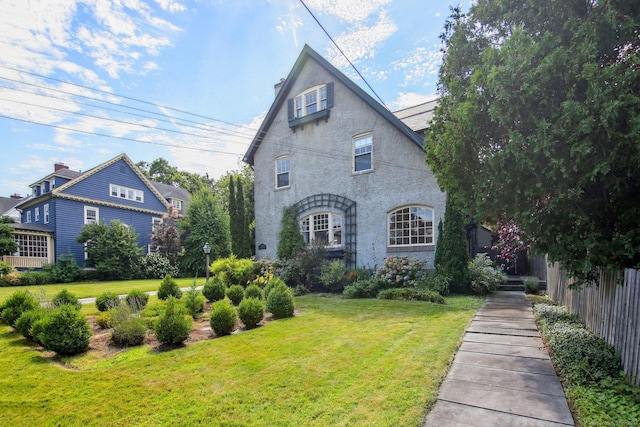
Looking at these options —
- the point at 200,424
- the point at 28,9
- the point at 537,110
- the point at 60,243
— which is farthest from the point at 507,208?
the point at 60,243

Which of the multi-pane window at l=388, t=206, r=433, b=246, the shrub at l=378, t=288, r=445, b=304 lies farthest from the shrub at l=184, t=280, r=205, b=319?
the multi-pane window at l=388, t=206, r=433, b=246

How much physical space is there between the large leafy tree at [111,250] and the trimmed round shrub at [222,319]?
1805cm

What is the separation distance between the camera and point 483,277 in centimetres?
979

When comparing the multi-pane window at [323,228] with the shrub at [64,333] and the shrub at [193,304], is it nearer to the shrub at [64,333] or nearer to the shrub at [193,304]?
the shrub at [193,304]

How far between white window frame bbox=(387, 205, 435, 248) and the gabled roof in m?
2.31

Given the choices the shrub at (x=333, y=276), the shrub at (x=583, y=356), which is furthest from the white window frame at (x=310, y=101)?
the shrub at (x=583, y=356)

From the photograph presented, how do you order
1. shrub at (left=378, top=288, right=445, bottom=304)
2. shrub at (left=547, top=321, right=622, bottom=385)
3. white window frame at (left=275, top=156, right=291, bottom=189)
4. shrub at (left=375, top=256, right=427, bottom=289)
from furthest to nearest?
white window frame at (left=275, top=156, right=291, bottom=189), shrub at (left=375, top=256, right=427, bottom=289), shrub at (left=378, top=288, right=445, bottom=304), shrub at (left=547, top=321, right=622, bottom=385)

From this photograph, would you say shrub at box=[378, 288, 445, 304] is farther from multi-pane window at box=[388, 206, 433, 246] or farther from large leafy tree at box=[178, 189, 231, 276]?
large leafy tree at box=[178, 189, 231, 276]

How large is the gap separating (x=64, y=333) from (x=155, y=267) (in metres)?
18.0

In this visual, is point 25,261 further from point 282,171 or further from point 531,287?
point 531,287

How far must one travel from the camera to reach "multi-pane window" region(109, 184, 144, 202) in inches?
954

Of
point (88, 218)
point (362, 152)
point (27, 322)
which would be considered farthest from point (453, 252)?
point (88, 218)

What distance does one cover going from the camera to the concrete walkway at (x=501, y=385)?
108 inches

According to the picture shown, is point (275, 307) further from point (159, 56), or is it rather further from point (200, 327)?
point (159, 56)
